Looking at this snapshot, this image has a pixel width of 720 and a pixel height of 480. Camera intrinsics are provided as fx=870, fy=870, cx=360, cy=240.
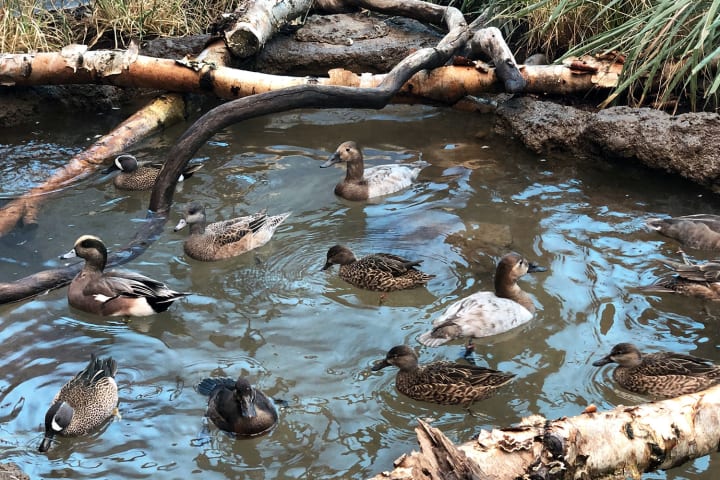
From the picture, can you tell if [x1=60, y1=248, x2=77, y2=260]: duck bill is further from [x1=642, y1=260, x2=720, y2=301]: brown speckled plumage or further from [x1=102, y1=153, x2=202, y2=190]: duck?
[x1=642, y1=260, x2=720, y2=301]: brown speckled plumage

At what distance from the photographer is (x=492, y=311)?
644 centimetres

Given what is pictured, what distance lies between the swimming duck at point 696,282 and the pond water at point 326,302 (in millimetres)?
148

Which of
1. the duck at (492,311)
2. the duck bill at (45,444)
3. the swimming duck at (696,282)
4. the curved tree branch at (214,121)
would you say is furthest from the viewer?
the curved tree branch at (214,121)

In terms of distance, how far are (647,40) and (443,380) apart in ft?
15.8

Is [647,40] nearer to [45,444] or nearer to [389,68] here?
[389,68]

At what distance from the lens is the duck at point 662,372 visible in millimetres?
5746

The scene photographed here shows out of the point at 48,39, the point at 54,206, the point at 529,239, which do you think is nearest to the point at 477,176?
the point at 529,239

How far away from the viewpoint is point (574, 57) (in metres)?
9.95

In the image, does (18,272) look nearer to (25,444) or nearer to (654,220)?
(25,444)

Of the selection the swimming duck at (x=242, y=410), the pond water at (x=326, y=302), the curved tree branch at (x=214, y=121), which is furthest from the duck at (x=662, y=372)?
the curved tree branch at (x=214, y=121)

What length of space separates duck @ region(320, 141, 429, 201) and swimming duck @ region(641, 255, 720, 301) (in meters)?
2.96

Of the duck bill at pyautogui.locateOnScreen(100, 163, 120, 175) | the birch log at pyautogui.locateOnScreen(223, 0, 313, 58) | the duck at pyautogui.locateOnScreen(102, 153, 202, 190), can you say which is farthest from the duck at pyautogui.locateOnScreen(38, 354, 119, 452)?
the birch log at pyautogui.locateOnScreen(223, 0, 313, 58)

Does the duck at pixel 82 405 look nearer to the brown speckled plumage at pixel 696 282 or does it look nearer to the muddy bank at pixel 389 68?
the brown speckled plumage at pixel 696 282

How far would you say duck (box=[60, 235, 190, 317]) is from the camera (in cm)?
680
